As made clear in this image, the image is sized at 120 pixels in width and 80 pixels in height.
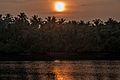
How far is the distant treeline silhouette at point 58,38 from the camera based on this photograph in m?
137

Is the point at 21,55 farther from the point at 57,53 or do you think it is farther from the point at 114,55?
the point at 114,55

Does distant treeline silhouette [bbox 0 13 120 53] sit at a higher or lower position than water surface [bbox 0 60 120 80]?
higher

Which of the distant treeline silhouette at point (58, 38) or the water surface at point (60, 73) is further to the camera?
the distant treeline silhouette at point (58, 38)

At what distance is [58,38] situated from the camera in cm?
14162

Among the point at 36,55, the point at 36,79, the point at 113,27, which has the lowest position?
the point at 36,79

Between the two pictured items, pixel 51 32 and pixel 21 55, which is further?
pixel 51 32

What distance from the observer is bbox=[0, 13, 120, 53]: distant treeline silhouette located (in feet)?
450

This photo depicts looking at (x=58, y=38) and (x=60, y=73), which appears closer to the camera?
(x=60, y=73)

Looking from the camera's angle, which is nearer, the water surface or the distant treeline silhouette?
the water surface

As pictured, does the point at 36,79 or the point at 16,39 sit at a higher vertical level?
the point at 16,39

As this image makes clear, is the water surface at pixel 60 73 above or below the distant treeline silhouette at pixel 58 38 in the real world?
below

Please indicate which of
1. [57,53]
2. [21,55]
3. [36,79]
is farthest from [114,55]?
[36,79]

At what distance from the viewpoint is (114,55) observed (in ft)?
428

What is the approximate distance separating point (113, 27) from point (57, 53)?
72.8 ft
